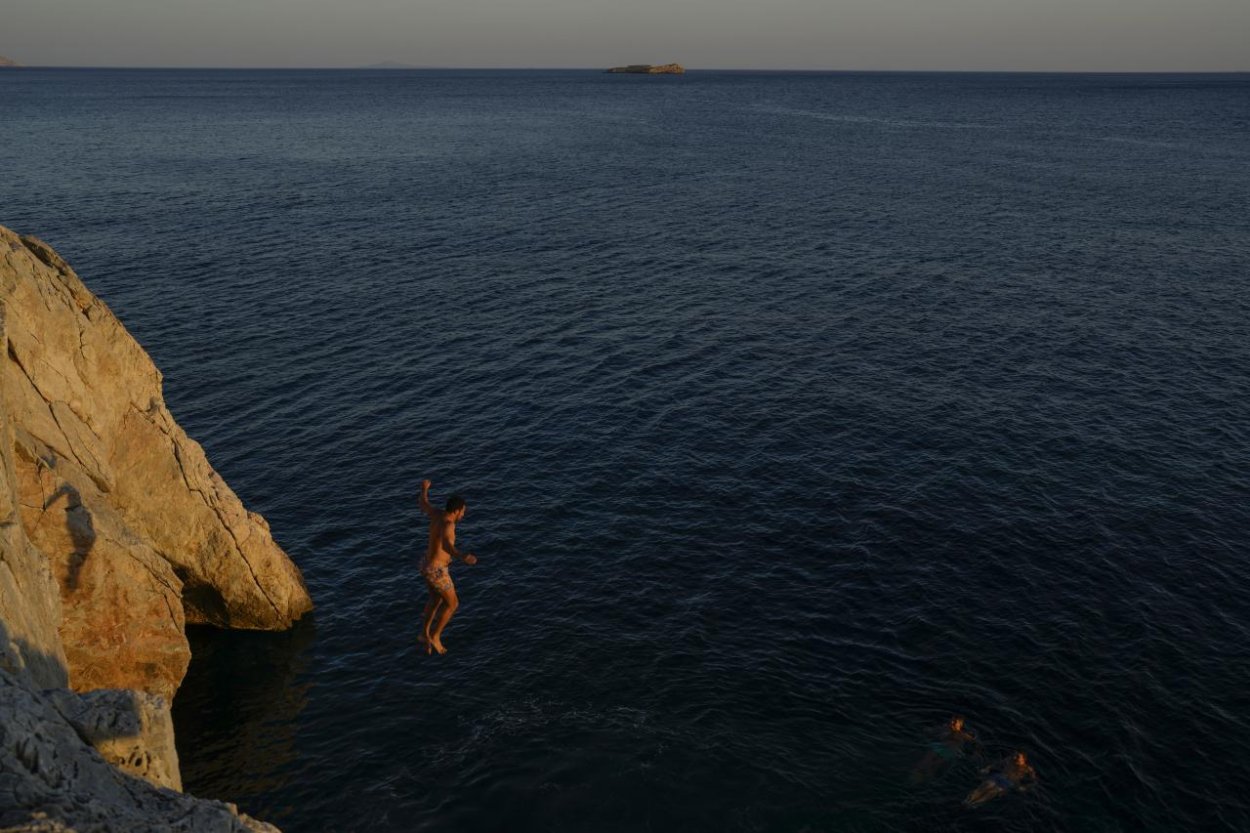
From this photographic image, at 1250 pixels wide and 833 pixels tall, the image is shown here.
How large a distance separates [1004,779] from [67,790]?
24.6 metres

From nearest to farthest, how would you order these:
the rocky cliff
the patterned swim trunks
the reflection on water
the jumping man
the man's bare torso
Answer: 1. the rocky cliff
2. the jumping man
3. the man's bare torso
4. the patterned swim trunks
5. the reflection on water

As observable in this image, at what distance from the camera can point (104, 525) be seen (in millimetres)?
28109

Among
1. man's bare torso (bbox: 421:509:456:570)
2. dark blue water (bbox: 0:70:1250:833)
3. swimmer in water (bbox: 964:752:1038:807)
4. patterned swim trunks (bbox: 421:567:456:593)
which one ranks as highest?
man's bare torso (bbox: 421:509:456:570)

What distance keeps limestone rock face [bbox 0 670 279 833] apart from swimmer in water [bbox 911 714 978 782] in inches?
→ 789

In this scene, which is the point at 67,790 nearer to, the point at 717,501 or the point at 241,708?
the point at 241,708

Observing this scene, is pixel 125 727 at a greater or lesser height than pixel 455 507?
lesser

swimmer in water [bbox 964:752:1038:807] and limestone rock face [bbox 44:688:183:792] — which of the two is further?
swimmer in water [bbox 964:752:1038:807]

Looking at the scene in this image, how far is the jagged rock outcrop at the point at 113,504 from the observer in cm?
2666

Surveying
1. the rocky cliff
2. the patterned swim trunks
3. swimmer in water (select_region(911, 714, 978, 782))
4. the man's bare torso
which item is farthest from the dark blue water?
the man's bare torso

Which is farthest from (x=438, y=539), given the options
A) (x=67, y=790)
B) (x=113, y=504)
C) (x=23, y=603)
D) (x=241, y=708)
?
(x=113, y=504)

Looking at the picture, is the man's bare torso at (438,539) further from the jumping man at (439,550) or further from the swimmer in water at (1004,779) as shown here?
the swimmer in water at (1004,779)

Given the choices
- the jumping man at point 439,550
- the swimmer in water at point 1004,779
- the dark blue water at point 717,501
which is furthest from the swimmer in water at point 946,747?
the jumping man at point 439,550

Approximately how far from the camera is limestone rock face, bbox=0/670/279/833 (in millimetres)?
10984

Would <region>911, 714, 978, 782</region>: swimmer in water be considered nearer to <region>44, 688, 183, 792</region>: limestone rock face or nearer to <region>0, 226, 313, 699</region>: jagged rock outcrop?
<region>44, 688, 183, 792</region>: limestone rock face
